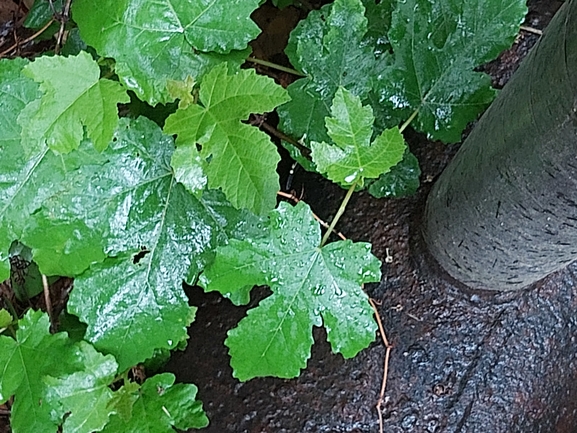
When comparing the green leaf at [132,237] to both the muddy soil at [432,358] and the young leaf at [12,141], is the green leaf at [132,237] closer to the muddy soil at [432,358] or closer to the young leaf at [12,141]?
the young leaf at [12,141]

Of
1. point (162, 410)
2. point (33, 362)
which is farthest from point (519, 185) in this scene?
point (33, 362)

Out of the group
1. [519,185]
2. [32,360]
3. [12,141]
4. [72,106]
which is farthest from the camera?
[32,360]

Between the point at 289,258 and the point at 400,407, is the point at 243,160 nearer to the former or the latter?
the point at 289,258

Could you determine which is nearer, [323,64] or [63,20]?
[323,64]

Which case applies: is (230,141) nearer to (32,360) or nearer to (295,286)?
(295,286)

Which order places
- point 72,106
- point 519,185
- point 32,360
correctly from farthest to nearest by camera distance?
point 32,360 → point 72,106 → point 519,185

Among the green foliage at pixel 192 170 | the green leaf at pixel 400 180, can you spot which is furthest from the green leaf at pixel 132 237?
the green leaf at pixel 400 180

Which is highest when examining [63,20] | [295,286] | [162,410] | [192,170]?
[63,20]
